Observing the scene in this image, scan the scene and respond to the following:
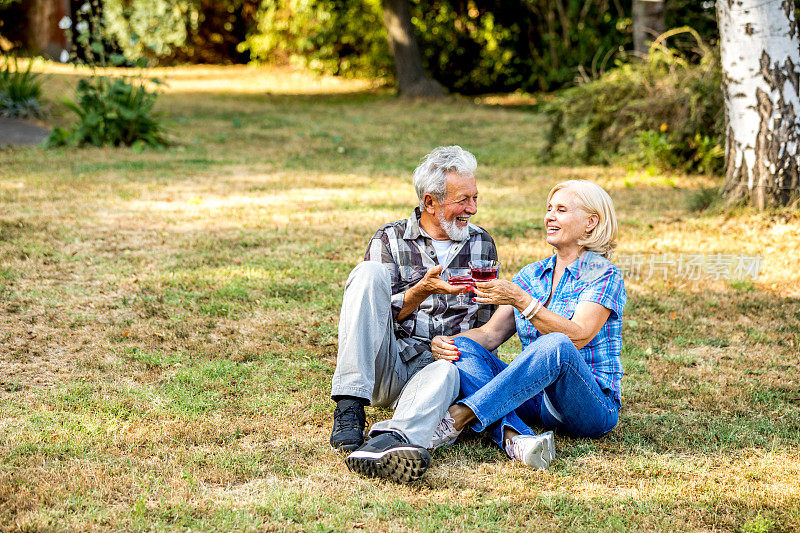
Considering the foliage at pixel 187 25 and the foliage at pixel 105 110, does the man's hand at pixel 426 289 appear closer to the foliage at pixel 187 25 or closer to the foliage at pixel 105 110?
the foliage at pixel 105 110

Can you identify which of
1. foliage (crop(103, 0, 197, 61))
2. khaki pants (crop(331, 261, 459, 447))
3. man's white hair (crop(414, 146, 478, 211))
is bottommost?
khaki pants (crop(331, 261, 459, 447))

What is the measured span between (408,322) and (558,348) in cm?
73

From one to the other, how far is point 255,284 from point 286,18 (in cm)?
1596

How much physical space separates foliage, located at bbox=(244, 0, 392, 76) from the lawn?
9.78 meters

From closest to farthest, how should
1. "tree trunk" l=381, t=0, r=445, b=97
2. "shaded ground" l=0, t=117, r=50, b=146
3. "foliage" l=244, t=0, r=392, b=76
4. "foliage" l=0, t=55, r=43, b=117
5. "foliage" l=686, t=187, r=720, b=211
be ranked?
"foliage" l=686, t=187, r=720, b=211 < "shaded ground" l=0, t=117, r=50, b=146 < "foliage" l=0, t=55, r=43, b=117 < "tree trunk" l=381, t=0, r=445, b=97 < "foliage" l=244, t=0, r=392, b=76

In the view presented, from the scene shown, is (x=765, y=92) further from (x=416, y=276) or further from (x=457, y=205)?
(x=416, y=276)

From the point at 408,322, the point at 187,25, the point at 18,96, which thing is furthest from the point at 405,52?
the point at 408,322

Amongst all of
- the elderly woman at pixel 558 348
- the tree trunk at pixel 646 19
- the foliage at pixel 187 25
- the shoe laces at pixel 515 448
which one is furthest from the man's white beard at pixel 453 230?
the foliage at pixel 187 25

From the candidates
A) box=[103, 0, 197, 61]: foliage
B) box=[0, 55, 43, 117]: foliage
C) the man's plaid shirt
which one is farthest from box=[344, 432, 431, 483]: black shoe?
box=[103, 0, 197, 61]: foliage

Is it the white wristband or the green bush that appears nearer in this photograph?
the white wristband

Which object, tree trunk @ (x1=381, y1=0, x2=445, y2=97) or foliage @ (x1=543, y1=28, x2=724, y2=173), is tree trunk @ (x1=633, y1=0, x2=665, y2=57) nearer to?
foliage @ (x1=543, y1=28, x2=724, y2=173)

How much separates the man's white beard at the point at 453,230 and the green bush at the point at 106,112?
23.7 feet

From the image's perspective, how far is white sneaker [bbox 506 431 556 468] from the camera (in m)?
3.03

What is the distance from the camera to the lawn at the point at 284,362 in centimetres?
278
